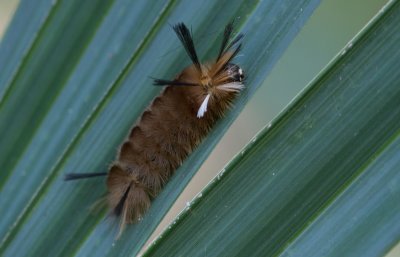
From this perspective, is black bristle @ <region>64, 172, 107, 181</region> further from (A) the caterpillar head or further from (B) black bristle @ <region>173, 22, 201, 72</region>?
(B) black bristle @ <region>173, 22, 201, 72</region>

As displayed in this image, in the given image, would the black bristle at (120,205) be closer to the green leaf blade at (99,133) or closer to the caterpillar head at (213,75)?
the green leaf blade at (99,133)

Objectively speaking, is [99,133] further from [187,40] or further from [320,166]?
[320,166]

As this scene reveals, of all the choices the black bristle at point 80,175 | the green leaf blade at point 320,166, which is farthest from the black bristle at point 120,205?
the green leaf blade at point 320,166

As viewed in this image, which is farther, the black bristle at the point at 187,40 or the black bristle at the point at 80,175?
the black bristle at the point at 80,175

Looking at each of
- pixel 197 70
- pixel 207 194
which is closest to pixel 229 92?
pixel 197 70

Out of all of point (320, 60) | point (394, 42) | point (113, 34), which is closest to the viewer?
point (394, 42)

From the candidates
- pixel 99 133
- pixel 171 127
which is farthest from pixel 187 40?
pixel 99 133

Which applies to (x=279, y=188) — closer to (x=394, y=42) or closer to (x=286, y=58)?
(x=394, y=42)

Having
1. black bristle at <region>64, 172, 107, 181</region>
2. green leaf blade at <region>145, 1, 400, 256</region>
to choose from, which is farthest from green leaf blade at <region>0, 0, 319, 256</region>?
green leaf blade at <region>145, 1, 400, 256</region>
